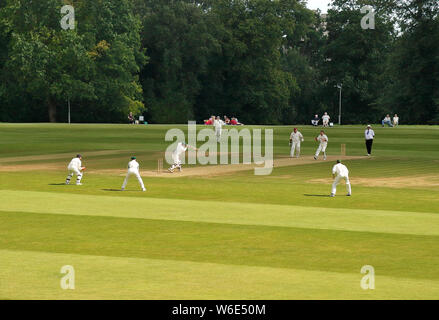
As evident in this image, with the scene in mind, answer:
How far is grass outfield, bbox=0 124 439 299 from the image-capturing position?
13.5 m

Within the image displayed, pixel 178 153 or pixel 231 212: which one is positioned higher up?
pixel 178 153

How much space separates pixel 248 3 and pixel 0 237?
363 feet

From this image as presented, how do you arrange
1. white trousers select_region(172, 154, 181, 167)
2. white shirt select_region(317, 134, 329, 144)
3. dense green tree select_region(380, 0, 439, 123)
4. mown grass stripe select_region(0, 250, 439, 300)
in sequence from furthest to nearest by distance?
1. dense green tree select_region(380, 0, 439, 123)
2. white shirt select_region(317, 134, 329, 144)
3. white trousers select_region(172, 154, 181, 167)
4. mown grass stripe select_region(0, 250, 439, 300)

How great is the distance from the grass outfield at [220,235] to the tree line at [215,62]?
72155 millimetres

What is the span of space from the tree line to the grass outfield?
72.2 meters

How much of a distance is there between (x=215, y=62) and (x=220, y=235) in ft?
351

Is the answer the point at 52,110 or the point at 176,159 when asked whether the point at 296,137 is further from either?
the point at 52,110

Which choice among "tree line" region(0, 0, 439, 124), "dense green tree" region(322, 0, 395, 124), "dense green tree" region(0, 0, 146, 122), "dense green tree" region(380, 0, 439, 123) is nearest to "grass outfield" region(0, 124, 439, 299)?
"dense green tree" region(380, 0, 439, 123)

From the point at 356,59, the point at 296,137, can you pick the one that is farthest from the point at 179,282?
the point at 356,59

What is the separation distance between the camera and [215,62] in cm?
12450

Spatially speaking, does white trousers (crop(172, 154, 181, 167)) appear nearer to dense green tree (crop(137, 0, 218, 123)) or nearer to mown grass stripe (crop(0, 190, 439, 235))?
mown grass stripe (crop(0, 190, 439, 235))

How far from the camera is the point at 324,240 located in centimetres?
1838
